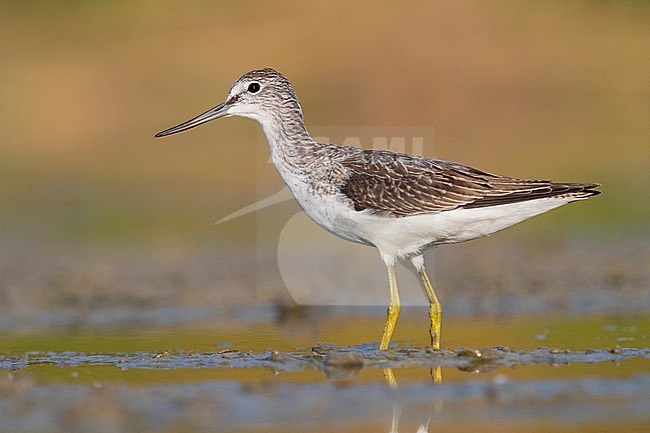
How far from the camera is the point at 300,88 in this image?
80.0 ft

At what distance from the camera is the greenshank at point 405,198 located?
9.92m

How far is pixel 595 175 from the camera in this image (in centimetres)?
2108

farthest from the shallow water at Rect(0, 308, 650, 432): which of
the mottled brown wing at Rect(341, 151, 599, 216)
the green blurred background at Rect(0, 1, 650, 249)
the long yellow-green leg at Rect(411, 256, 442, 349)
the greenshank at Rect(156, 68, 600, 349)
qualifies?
the green blurred background at Rect(0, 1, 650, 249)

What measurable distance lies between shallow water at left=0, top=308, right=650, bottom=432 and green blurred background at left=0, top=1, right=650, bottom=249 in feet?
26.7

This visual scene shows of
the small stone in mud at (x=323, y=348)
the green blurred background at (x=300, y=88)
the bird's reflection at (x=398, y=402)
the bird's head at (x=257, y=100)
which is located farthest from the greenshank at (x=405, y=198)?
the green blurred background at (x=300, y=88)

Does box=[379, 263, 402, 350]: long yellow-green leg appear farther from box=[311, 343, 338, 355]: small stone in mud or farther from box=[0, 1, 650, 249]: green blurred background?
box=[0, 1, 650, 249]: green blurred background

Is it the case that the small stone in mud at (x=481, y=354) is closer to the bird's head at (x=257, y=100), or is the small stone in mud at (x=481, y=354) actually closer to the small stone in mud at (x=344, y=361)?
the small stone in mud at (x=344, y=361)

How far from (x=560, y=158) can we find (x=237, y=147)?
6.26 m

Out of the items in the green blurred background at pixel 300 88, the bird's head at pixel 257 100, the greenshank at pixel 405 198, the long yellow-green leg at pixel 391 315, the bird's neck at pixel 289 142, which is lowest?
the long yellow-green leg at pixel 391 315

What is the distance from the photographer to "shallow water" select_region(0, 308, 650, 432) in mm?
7316

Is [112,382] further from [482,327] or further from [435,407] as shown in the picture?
[482,327]

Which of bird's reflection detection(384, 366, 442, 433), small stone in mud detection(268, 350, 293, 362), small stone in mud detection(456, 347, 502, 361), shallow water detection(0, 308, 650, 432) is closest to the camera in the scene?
bird's reflection detection(384, 366, 442, 433)

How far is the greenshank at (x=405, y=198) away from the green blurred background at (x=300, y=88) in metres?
8.86

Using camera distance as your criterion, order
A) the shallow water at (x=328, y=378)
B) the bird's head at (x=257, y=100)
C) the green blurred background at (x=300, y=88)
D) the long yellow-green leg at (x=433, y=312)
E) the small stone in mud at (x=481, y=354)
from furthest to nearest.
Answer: the green blurred background at (x=300, y=88)
the bird's head at (x=257, y=100)
the long yellow-green leg at (x=433, y=312)
the small stone in mud at (x=481, y=354)
the shallow water at (x=328, y=378)
